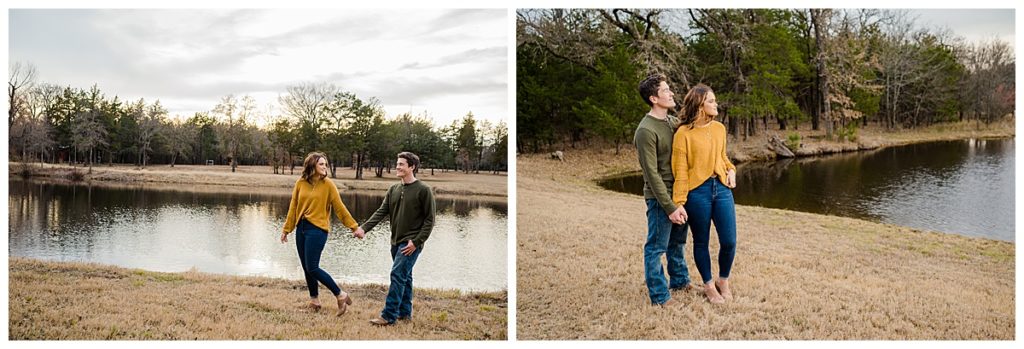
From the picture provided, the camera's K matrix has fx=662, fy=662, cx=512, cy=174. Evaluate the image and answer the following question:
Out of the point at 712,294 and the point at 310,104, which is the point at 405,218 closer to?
the point at 712,294

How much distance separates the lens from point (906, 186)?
933 cm

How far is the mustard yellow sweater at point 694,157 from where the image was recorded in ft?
9.94

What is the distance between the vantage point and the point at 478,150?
5.00 metres

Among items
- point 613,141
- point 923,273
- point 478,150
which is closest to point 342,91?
point 478,150

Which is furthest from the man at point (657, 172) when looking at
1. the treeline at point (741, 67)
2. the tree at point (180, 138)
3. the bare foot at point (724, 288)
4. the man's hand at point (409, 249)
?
the treeline at point (741, 67)

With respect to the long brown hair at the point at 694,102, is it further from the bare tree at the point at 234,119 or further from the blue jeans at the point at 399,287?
the bare tree at the point at 234,119

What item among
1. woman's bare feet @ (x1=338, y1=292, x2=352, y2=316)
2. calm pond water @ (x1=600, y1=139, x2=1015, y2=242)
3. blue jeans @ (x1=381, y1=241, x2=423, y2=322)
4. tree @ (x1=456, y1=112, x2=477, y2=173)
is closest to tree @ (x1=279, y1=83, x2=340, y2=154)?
tree @ (x1=456, y1=112, x2=477, y2=173)

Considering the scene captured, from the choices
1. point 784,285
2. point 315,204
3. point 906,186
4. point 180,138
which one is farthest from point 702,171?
point 906,186

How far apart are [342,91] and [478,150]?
147 centimetres

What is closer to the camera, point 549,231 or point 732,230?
point 732,230

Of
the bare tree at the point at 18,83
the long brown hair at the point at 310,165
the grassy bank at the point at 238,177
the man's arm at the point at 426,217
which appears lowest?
the man's arm at the point at 426,217

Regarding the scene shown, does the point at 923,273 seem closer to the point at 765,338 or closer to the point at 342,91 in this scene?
the point at 765,338

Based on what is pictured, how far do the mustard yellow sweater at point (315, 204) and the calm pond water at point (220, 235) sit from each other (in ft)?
4.52

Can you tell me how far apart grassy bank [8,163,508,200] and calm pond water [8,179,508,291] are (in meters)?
0.11
